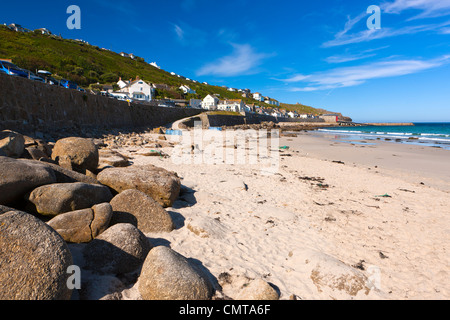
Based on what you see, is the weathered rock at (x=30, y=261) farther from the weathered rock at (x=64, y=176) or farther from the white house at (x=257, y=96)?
the white house at (x=257, y=96)

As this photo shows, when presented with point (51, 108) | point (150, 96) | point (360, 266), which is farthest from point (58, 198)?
point (150, 96)

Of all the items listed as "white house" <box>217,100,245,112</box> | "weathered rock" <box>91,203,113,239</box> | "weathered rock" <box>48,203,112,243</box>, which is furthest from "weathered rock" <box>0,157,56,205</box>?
"white house" <box>217,100,245,112</box>

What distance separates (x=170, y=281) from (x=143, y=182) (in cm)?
342

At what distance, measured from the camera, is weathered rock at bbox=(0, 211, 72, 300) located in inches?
92.3

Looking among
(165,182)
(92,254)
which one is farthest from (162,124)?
(92,254)

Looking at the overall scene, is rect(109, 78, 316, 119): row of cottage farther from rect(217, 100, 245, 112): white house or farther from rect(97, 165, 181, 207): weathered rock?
rect(97, 165, 181, 207): weathered rock

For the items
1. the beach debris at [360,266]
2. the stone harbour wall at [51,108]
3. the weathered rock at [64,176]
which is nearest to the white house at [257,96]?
the stone harbour wall at [51,108]

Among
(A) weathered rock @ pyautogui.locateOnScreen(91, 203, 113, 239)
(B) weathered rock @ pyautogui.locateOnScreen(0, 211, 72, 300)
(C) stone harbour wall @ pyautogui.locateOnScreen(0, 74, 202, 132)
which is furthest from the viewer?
(C) stone harbour wall @ pyautogui.locateOnScreen(0, 74, 202, 132)

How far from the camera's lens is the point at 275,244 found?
506 cm

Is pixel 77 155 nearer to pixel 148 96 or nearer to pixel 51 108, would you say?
pixel 51 108

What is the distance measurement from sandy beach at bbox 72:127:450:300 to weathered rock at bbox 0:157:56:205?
1.65m

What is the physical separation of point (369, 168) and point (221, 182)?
34.2 ft

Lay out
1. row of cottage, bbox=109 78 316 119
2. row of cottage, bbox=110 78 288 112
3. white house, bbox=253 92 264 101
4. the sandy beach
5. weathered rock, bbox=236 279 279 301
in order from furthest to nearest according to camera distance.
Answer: white house, bbox=253 92 264 101, row of cottage, bbox=110 78 288 112, row of cottage, bbox=109 78 316 119, the sandy beach, weathered rock, bbox=236 279 279 301

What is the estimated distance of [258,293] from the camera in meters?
3.22
